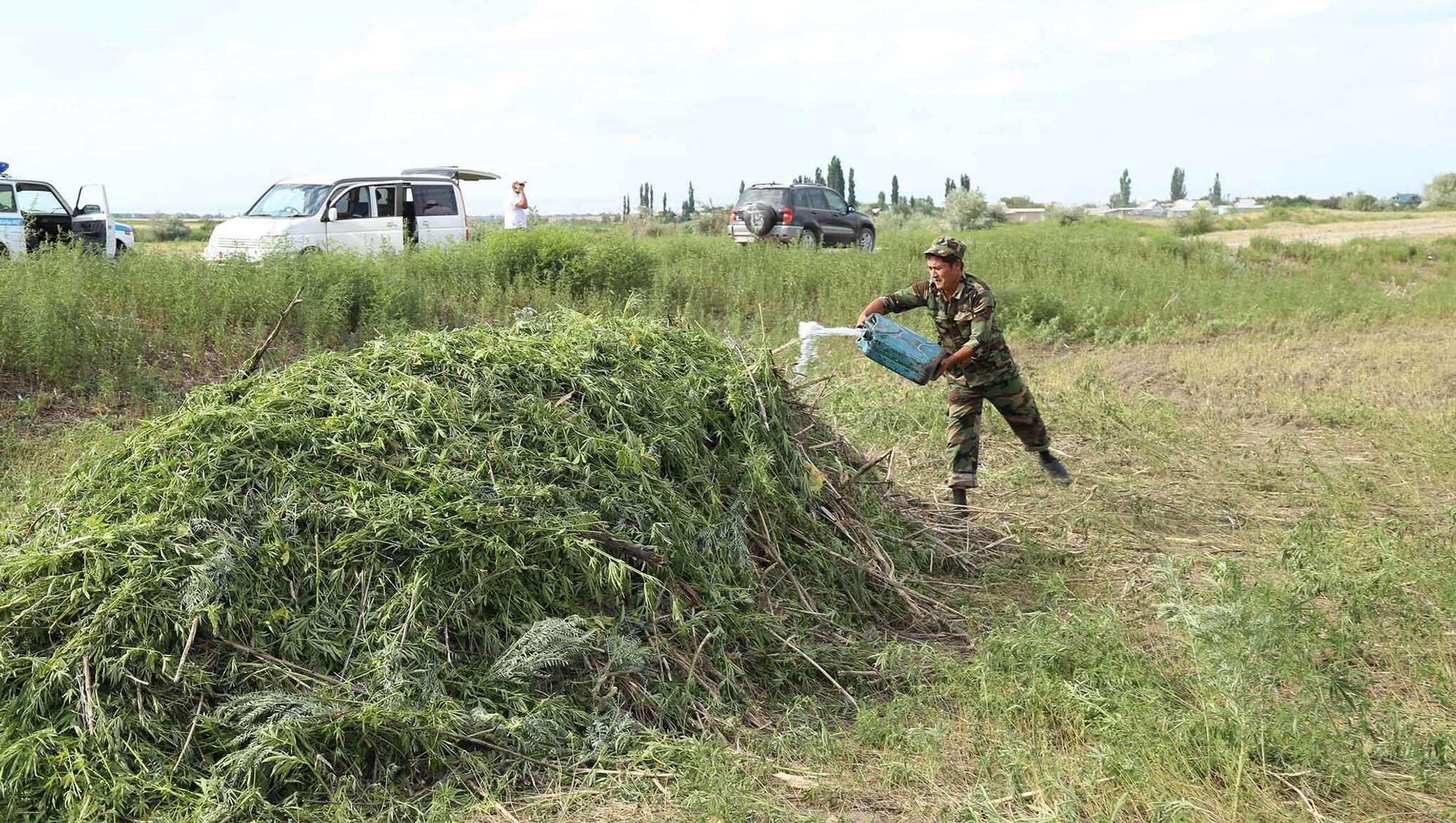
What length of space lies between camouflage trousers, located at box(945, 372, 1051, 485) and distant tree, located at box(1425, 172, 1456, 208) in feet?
162

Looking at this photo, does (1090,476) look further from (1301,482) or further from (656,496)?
(656,496)

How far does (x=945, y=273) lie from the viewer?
5793 millimetres

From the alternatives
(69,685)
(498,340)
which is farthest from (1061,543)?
(69,685)

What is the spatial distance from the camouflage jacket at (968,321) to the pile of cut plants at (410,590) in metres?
1.60

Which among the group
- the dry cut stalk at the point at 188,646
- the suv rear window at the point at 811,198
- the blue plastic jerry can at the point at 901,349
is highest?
the suv rear window at the point at 811,198

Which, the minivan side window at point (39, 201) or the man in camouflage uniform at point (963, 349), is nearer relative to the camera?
the man in camouflage uniform at point (963, 349)

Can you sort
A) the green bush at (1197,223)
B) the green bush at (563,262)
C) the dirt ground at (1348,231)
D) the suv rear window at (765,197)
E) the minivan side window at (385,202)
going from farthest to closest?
the green bush at (1197,223)
the dirt ground at (1348,231)
the suv rear window at (765,197)
the minivan side window at (385,202)
the green bush at (563,262)

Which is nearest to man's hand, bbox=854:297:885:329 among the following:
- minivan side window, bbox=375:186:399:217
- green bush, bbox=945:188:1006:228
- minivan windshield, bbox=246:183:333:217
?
minivan windshield, bbox=246:183:333:217

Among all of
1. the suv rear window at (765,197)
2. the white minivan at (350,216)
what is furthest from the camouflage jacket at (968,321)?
the suv rear window at (765,197)

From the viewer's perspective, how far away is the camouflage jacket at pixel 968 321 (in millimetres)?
5781

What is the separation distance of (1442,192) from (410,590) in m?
55.9

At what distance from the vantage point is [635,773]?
320 cm

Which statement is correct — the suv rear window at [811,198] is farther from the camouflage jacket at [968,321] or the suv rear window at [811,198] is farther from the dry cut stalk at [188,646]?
the dry cut stalk at [188,646]

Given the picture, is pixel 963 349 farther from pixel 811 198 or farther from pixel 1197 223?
pixel 1197 223
